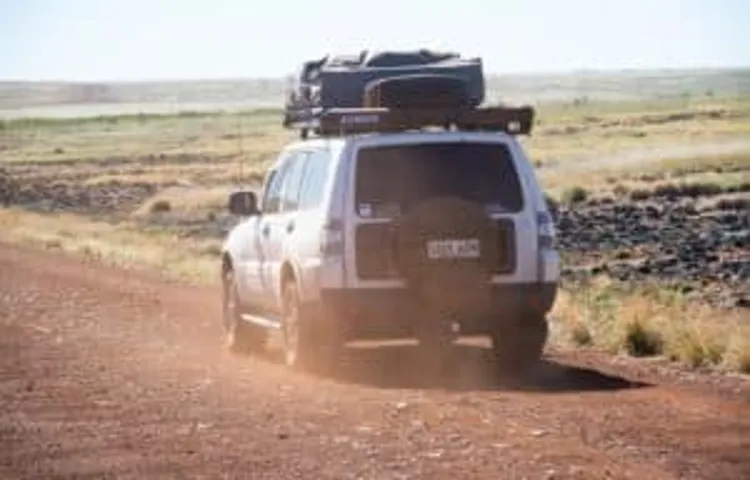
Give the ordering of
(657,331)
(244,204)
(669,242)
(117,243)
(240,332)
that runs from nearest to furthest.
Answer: (657,331), (244,204), (240,332), (669,242), (117,243)

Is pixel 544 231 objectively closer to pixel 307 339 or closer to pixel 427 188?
pixel 427 188

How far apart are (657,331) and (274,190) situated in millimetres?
3607

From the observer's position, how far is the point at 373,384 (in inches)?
567

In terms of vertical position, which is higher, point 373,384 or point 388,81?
point 388,81

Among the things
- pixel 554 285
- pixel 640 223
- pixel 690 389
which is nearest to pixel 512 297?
pixel 554 285

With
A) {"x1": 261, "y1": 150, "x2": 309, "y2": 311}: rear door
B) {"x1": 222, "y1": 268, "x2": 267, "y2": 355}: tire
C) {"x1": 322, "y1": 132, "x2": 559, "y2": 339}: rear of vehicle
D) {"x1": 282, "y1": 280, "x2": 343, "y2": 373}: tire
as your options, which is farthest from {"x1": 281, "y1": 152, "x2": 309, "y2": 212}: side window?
{"x1": 222, "y1": 268, "x2": 267, "y2": 355}: tire

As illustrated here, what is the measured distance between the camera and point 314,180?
1530 cm

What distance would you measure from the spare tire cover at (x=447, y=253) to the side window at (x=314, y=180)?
89 cm

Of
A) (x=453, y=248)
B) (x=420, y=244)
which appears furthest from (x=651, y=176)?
(x=420, y=244)

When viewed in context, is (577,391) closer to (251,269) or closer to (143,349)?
(251,269)

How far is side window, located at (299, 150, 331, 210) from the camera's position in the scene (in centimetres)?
1498

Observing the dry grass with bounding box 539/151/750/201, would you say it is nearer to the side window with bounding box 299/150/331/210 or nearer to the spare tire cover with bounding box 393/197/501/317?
the side window with bounding box 299/150/331/210

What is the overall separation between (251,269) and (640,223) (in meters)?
30.5

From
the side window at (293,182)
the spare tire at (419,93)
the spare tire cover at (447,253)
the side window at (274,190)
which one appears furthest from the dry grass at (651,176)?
the spare tire cover at (447,253)
